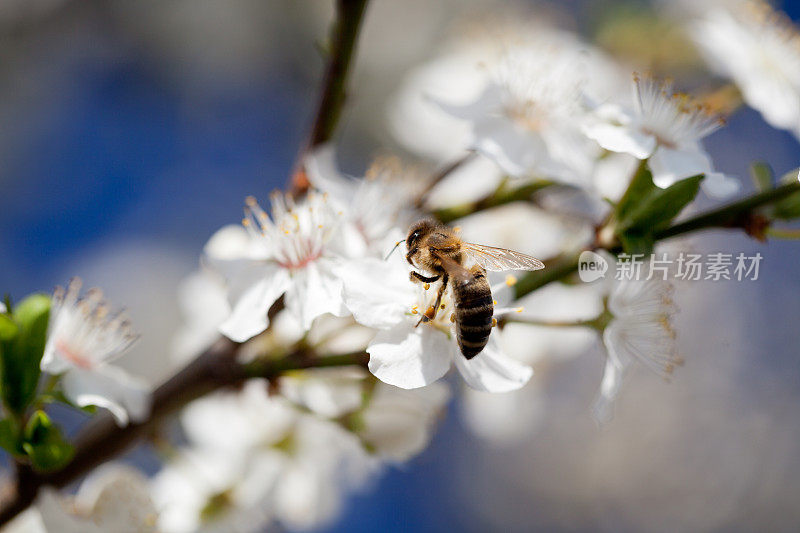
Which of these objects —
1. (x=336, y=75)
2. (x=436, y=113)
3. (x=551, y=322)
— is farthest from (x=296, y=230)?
(x=436, y=113)

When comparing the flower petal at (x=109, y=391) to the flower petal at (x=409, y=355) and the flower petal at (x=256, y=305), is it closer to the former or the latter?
the flower petal at (x=256, y=305)

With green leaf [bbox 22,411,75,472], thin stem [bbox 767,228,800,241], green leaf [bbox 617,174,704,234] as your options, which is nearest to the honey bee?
green leaf [bbox 617,174,704,234]

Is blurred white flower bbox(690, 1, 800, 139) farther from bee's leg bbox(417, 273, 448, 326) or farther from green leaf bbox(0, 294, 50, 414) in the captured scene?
green leaf bbox(0, 294, 50, 414)

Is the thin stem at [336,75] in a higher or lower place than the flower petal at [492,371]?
higher

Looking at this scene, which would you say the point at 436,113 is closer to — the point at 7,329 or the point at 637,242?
the point at 637,242

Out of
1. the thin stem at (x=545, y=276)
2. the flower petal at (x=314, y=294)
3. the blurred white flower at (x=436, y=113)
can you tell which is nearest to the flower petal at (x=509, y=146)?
the thin stem at (x=545, y=276)

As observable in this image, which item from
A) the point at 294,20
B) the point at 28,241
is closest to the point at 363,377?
the point at 28,241
